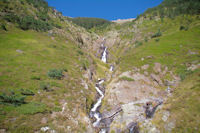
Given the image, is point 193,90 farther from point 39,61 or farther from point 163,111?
point 39,61

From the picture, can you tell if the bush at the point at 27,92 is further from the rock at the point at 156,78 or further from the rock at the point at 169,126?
the rock at the point at 156,78

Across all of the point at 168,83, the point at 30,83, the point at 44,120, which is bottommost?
the point at 44,120

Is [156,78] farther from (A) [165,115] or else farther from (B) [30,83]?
(B) [30,83]

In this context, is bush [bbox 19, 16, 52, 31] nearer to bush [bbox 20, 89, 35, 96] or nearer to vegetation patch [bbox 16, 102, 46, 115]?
bush [bbox 20, 89, 35, 96]

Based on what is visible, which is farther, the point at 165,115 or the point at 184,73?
the point at 184,73

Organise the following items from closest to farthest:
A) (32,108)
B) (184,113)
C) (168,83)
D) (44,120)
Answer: (184,113) < (44,120) < (32,108) < (168,83)

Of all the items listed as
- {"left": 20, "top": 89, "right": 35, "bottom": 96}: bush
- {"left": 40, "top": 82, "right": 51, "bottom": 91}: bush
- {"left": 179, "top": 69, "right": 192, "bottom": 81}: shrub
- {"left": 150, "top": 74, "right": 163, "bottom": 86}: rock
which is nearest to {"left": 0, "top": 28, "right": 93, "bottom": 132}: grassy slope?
{"left": 40, "top": 82, "right": 51, "bottom": 91}: bush

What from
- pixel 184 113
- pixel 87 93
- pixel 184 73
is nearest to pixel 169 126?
pixel 184 113

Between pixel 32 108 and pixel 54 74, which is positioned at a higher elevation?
pixel 54 74

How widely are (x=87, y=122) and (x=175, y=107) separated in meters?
15.5

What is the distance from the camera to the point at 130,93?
30.5 meters

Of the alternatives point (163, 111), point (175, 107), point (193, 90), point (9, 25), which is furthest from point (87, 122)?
point (9, 25)

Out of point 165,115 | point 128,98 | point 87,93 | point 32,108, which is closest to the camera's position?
point 165,115

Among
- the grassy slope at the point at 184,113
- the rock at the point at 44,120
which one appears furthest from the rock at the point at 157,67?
the rock at the point at 44,120
